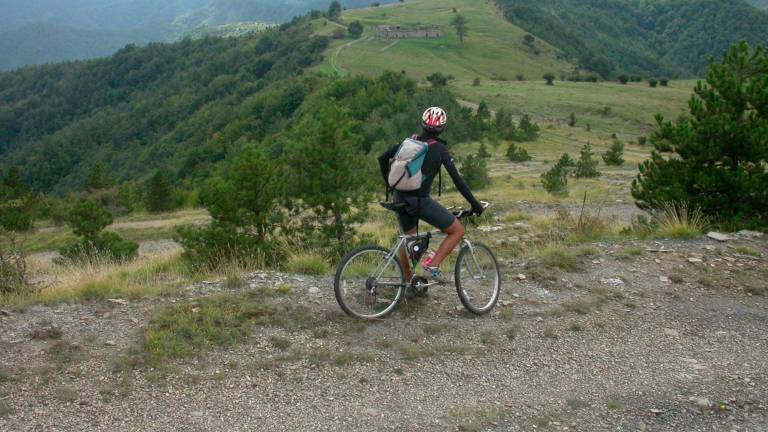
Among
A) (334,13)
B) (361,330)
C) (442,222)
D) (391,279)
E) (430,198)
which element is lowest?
(361,330)

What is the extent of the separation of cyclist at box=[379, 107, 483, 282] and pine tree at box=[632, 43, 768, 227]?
5.51 metres

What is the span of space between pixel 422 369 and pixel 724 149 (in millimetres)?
7164

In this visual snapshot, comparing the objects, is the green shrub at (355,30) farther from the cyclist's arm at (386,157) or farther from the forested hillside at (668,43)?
the cyclist's arm at (386,157)

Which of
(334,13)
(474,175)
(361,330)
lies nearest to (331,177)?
(361,330)

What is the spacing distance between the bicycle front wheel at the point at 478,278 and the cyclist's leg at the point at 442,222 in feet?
0.79

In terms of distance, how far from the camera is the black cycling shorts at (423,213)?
19.7 feet

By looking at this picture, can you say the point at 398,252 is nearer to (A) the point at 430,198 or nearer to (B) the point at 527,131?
(A) the point at 430,198

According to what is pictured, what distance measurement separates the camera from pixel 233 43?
164 meters

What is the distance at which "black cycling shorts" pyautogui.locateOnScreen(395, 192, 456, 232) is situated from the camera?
5.99 metres

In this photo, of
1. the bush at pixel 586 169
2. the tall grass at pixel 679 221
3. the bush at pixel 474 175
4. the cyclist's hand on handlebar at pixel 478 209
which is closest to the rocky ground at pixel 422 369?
the cyclist's hand on handlebar at pixel 478 209

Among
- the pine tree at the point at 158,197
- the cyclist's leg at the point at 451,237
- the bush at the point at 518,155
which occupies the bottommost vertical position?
the pine tree at the point at 158,197

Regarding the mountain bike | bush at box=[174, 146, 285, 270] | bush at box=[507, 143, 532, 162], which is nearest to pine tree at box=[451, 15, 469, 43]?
bush at box=[507, 143, 532, 162]

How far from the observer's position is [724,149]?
32.7 ft

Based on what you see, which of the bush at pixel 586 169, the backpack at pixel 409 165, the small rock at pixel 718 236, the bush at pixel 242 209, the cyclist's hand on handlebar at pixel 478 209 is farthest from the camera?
the bush at pixel 586 169
